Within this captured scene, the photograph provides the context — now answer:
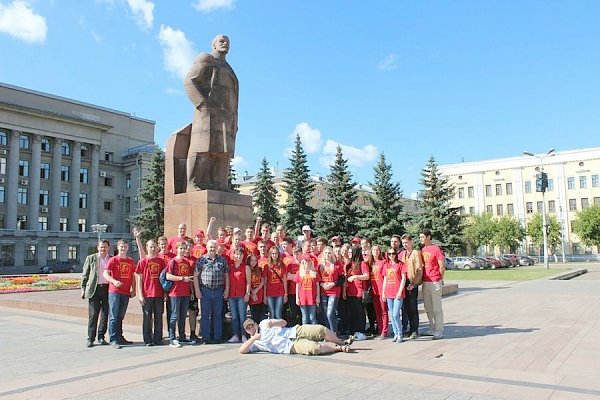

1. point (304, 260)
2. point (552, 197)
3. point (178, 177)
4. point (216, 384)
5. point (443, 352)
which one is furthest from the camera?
point (552, 197)

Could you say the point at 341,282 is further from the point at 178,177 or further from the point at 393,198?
the point at 393,198

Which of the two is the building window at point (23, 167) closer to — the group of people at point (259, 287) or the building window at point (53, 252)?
the building window at point (53, 252)

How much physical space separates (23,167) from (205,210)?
5368 cm

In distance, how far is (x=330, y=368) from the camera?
6008 mm

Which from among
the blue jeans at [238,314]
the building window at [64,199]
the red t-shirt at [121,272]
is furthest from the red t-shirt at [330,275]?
the building window at [64,199]

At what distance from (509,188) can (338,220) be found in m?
46.8

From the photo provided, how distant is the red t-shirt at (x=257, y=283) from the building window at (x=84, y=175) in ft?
195

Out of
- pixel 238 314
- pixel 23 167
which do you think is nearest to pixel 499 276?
pixel 238 314

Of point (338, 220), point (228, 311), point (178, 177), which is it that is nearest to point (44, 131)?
point (338, 220)

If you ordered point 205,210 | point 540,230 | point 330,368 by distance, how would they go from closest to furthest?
point 330,368, point 205,210, point 540,230

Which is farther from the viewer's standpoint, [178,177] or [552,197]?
[552,197]

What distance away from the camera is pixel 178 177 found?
1172 centimetres

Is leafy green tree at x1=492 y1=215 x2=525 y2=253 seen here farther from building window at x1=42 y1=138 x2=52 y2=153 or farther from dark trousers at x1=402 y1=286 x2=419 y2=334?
dark trousers at x1=402 y1=286 x2=419 y2=334

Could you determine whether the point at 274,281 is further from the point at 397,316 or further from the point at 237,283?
the point at 397,316
